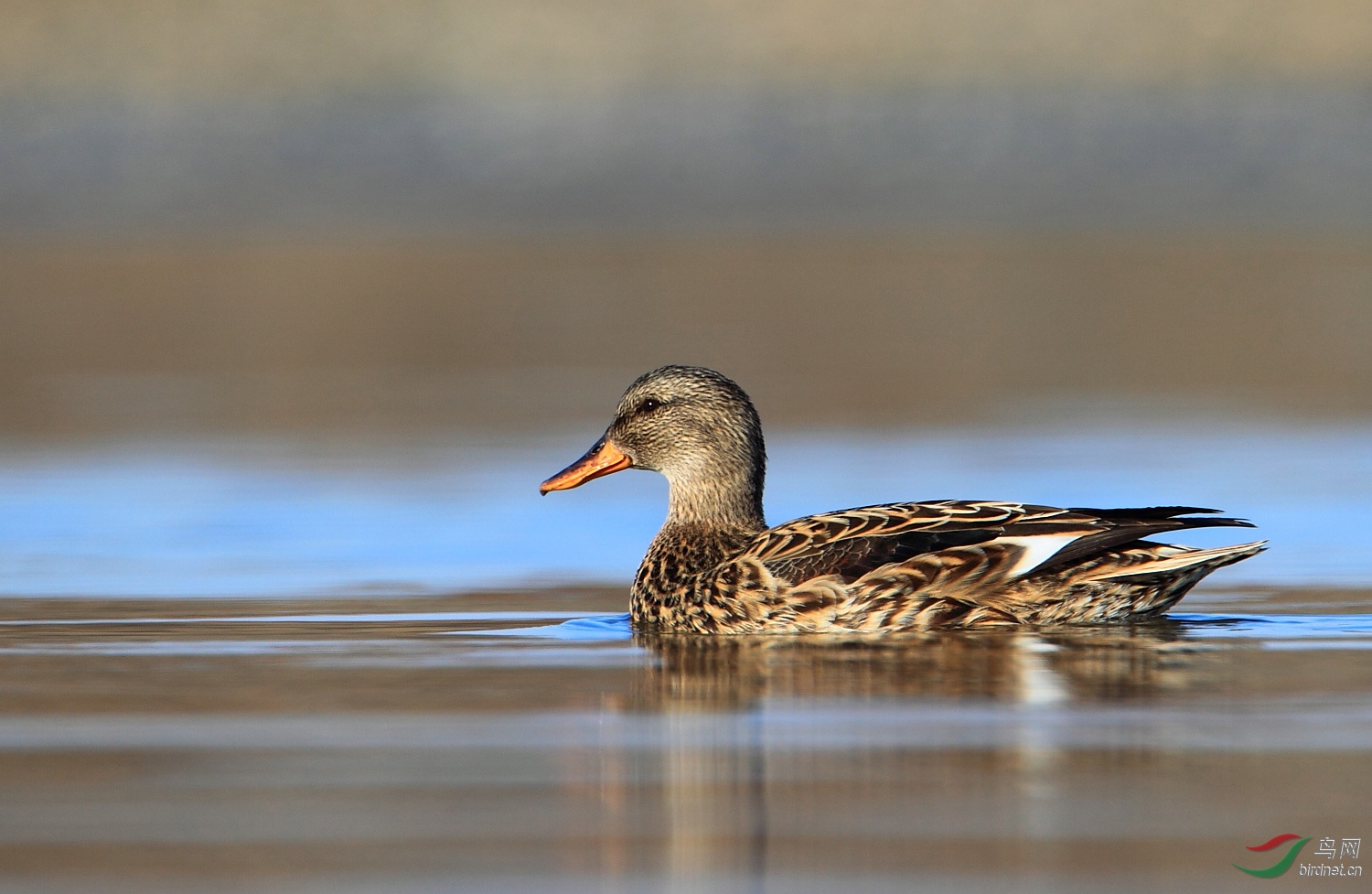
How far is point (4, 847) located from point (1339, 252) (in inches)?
964

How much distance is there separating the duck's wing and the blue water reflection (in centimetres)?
152

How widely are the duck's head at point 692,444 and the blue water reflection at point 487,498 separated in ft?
2.15

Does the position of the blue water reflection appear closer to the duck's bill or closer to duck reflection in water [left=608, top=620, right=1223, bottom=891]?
the duck's bill

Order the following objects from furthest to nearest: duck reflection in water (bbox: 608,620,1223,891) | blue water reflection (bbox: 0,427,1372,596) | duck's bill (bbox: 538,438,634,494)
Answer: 1. blue water reflection (bbox: 0,427,1372,596)
2. duck's bill (bbox: 538,438,634,494)
3. duck reflection in water (bbox: 608,620,1223,891)

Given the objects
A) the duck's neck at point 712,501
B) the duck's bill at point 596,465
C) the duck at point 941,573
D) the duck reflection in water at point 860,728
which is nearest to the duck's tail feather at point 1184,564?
the duck at point 941,573

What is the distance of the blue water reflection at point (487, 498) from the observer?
9.75 metres

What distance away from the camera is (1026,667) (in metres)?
7.27

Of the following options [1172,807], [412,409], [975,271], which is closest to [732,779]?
[1172,807]

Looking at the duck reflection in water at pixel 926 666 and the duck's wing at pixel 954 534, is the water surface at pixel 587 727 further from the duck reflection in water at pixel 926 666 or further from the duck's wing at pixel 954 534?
the duck's wing at pixel 954 534

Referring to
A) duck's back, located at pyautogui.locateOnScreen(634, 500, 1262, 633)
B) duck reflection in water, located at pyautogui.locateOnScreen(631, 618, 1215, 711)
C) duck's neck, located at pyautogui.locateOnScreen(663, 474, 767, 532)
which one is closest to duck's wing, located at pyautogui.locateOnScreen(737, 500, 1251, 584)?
duck's back, located at pyautogui.locateOnScreen(634, 500, 1262, 633)

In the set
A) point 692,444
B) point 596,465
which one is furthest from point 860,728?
point 596,465

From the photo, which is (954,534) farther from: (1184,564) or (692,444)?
(692,444)

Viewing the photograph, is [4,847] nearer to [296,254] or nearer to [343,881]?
[343,881]

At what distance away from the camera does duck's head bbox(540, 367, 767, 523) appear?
29.8 ft
